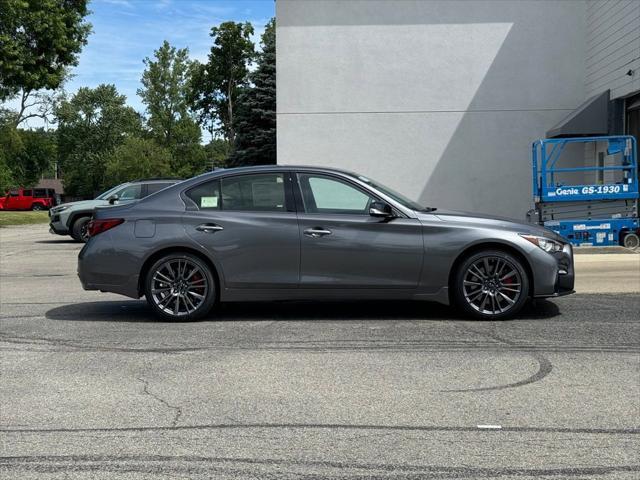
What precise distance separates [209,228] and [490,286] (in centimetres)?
290

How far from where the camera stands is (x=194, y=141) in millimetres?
85438

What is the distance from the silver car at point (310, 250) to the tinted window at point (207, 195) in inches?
0.6

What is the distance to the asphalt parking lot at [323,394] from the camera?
3.87m

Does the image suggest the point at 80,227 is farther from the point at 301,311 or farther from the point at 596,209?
the point at 301,311

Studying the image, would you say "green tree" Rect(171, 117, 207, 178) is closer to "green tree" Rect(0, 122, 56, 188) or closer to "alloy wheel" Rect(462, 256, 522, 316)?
"green tree" Rect(0, 122, 56, 188)

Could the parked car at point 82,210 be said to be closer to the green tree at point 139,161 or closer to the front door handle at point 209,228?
the front door handle at point 209,228

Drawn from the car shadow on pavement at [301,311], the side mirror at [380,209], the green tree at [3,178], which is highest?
the green tree at [3,178]

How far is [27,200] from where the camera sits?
204ft

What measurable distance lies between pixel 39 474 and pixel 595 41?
2072 centimetres

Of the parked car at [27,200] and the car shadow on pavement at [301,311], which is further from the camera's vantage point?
the parked car at [27,200]

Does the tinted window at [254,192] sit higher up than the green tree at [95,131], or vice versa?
the green tree at [95,131]

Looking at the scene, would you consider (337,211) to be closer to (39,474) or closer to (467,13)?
(39,474)

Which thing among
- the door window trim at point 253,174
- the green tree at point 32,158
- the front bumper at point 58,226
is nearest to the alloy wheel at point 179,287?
the door window trim at point 253,174

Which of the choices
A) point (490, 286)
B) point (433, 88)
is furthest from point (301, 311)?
point (433, 88)
